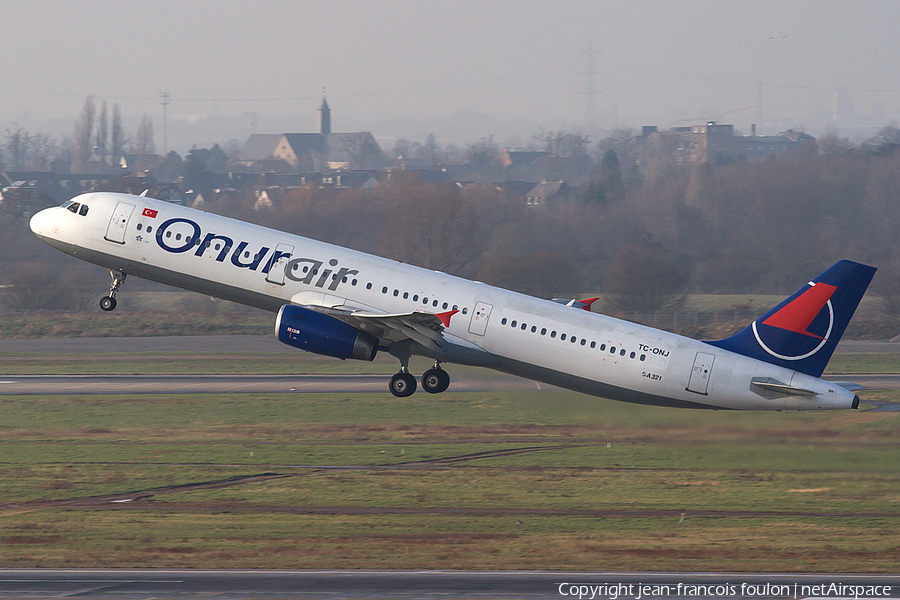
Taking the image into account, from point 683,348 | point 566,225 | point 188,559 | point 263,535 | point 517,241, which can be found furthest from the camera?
point 566,225

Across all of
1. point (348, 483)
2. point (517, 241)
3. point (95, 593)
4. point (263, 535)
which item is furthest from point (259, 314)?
point (95, 593)

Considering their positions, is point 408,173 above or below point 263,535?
above

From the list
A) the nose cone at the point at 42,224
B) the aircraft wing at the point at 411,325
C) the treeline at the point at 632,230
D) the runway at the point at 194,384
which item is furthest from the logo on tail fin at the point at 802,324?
the treeline at the point at 632,230

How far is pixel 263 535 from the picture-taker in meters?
40.3

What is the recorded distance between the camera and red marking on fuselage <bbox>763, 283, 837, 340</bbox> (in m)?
42.5

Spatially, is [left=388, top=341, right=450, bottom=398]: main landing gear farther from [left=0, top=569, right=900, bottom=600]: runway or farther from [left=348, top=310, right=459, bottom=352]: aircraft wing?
[left=0, top=569, right=900, bottom=600]: runway

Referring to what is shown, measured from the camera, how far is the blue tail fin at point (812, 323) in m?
42.2

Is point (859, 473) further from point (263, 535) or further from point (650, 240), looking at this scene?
point (650, 240)

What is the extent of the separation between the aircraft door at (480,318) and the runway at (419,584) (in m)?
11.5

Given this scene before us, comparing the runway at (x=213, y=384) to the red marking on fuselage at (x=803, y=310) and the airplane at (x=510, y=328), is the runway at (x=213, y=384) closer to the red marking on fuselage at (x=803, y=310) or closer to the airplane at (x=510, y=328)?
the airplane at (x=510, y=328)

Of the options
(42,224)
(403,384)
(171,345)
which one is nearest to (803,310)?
(403,384)

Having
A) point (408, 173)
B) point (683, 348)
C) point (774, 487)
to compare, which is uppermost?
point (408, 173)

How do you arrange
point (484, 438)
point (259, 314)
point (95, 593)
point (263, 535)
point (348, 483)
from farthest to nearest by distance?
point (259, 314)
point (484, 438)
point (348, 483)
point (263, 535)
point (95, 593)

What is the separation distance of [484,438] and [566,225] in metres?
81.8
